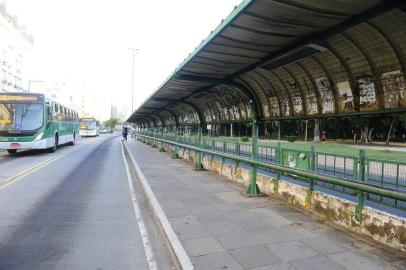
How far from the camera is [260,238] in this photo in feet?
17.1

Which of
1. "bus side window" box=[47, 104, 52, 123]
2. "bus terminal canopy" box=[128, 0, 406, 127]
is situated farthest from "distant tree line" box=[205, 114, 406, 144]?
"bus terminal canopy" box=[128, 0, 406, 127]

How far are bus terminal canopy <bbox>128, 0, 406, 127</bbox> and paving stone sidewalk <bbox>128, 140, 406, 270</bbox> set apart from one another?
7.32ft

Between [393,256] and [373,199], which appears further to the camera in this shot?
A: [373,199]

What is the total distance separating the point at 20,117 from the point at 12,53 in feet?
196

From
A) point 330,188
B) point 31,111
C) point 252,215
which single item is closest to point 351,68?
point 330,188

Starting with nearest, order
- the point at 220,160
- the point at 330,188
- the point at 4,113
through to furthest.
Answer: the point at 330,188 < the point at 220,160 < the point at 4,113

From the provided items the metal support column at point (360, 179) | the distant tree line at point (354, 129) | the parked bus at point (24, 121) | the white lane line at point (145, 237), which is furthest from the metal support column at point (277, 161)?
the distant tree line at point (354, 129)

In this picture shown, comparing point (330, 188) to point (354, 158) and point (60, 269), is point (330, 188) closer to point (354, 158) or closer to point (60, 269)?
point (354, 158)

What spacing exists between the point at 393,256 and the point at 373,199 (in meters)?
1.11

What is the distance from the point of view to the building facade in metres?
60.8

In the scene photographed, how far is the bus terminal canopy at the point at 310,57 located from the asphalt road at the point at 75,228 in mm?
3568

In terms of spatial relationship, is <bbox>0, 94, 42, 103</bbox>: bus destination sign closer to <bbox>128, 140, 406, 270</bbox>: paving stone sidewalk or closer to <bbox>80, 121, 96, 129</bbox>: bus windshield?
<bbox>128, 140, 406, 270</bbox>: paving stone sidewalk

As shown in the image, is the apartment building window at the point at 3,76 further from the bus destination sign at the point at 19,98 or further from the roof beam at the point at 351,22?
the roof beam at the point at 351,22

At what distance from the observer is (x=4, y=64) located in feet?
201
